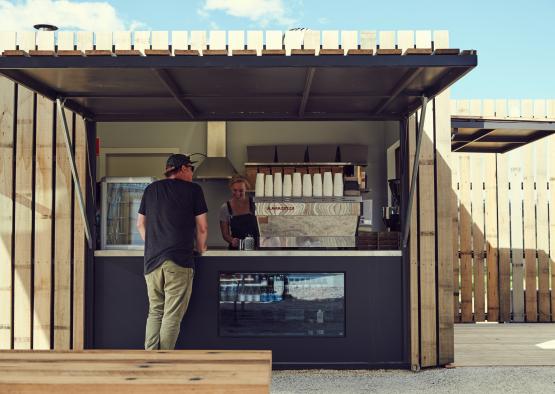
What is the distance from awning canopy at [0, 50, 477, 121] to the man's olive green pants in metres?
1.28

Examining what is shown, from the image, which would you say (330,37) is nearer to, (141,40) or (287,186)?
(287,186)

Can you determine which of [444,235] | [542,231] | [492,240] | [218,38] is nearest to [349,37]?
[218,38]

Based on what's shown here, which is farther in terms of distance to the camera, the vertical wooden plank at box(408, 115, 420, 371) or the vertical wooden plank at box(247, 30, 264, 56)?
the vertical wooden plank at box(408, 115, 420, 371)

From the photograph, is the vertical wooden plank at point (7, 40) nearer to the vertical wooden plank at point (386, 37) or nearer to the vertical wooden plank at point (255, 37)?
the vertical wooden plank at point (255, 37)

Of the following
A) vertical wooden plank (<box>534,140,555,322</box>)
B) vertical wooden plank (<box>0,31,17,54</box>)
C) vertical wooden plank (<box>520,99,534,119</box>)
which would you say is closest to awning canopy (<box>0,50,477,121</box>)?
vertical wooden plank (<box>0,31,17,54</box>)

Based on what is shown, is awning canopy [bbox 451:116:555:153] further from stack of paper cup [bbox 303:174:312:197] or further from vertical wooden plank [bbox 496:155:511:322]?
stack of paper cup [bbox 303:174:312:197]

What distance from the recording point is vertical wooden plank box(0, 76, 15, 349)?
17.4 feet

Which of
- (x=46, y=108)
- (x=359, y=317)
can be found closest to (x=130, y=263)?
(x=46, y=108)

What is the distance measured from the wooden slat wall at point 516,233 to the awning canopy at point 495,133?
243 millimetres

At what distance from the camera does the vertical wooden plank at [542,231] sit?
7910 mm

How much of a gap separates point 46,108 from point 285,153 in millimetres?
4036

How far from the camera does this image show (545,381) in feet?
16.1

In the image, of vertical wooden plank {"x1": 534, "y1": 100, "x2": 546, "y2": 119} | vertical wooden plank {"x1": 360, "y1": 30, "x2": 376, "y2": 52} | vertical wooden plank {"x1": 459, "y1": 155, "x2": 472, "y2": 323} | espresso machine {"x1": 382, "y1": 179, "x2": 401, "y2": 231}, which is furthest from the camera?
vertical wooden plank {"x1": 459, "y1": 155, "x2": 472, "y2": 323}

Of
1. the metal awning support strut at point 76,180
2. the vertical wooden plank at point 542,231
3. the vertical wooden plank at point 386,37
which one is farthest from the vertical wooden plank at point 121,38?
the vertical wooden plank at point 542,231
